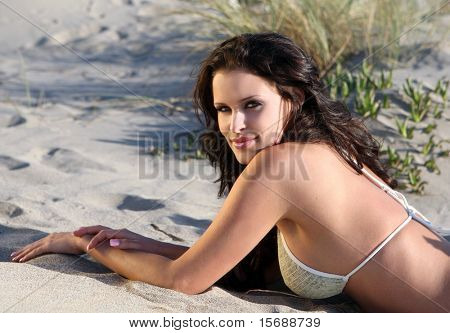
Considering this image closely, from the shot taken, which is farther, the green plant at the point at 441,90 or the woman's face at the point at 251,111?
the green plant at the point at 441,90

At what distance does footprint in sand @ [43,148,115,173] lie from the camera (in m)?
4.34

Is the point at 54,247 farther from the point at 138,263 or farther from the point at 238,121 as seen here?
the point at 238,121

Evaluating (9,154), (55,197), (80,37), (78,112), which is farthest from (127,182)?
(80,37)

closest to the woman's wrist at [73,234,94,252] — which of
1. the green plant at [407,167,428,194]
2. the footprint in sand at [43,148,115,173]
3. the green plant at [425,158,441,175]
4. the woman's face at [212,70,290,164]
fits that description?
the woman's face at [212,70,290,164]

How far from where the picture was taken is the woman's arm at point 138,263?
8.37 feet

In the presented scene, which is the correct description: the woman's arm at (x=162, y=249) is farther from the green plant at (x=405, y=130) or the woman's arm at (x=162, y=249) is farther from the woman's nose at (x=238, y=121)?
the green plant at (x=405, y=130)

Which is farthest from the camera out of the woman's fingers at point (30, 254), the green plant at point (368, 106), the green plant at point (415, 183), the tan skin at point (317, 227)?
the green plant at point (368, 106)

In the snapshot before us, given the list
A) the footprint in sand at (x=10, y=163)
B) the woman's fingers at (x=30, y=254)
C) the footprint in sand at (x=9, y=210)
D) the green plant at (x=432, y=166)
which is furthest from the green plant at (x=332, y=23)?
the woman's fingers at (x=30, y=254)

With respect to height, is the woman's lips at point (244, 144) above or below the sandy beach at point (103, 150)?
above

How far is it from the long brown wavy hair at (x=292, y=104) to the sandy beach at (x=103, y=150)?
0.14m

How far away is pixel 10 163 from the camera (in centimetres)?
433

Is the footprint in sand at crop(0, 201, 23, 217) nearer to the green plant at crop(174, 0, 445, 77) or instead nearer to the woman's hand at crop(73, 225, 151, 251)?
the woman's hand at crop(73, 225, 151, 251)

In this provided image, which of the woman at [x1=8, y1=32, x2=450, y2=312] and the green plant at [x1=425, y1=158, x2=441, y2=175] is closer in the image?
the woman at [x1=8, y1=32, x2=450, y2=312]
